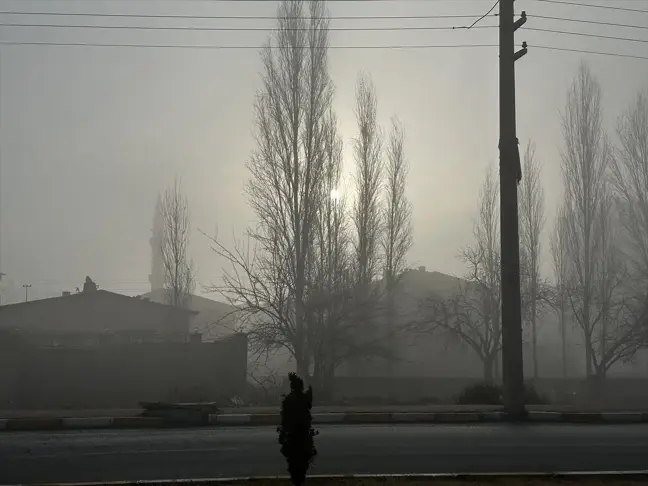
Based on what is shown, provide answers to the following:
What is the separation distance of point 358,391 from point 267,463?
2399 centimetres

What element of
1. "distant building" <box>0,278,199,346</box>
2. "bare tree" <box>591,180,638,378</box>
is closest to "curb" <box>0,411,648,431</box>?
"bare tree" <box>591,180,638,378</box>

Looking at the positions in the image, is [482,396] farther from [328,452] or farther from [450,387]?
[450,387]

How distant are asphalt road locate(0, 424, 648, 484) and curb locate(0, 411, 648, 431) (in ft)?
3.81

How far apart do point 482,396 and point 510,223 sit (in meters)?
6.38

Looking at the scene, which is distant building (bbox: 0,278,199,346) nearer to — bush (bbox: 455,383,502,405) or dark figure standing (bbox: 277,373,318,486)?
bush (bbox: 455,383,502,405)

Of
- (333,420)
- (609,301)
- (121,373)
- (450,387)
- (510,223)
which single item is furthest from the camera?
(609,301)

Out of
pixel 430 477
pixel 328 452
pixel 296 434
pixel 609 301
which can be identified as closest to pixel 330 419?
pixel 328 452

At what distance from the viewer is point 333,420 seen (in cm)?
1534

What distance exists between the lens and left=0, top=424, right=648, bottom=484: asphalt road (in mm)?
9180

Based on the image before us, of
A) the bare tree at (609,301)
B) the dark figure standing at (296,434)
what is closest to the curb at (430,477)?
the dark figure standing at (296,434)

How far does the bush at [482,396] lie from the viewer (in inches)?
774

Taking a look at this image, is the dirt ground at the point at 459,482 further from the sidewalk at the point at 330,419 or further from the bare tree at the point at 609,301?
the bare tree at the point at 609,301

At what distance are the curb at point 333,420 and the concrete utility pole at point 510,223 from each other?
0.78 metres

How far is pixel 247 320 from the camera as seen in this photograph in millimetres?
28391
